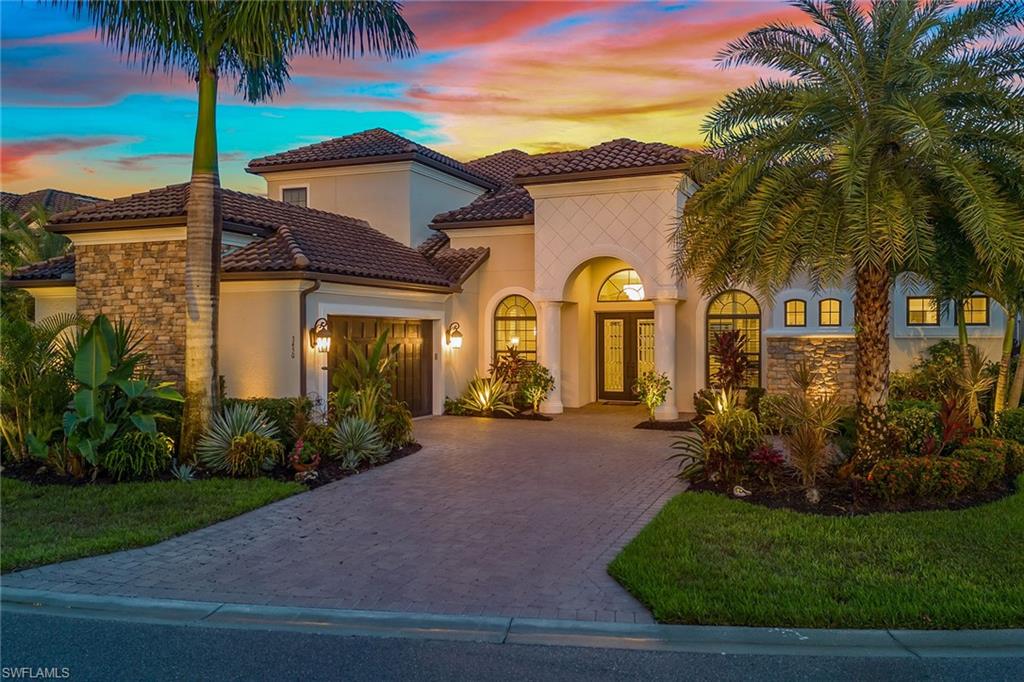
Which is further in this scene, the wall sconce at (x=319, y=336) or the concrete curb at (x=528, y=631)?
the wall sconce at (x=319, y=336)

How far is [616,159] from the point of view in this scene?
1753 centimetres

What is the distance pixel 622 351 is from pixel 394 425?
9101 millimetres

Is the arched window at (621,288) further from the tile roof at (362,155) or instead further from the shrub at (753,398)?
the tile roof at (362,155)

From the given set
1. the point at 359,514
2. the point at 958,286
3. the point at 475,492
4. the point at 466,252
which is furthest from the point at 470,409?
the point at 958,286

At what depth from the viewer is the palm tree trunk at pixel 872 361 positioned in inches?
378

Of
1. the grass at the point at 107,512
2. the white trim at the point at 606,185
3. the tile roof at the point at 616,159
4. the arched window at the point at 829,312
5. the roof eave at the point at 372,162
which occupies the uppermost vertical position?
the roof eave at the point at 372,162

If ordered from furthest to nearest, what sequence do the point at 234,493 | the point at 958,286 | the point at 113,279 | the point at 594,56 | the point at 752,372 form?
the point at 752,372, the point at 113,279, the point at 594,56, the point at 958,286, the point at 234,493

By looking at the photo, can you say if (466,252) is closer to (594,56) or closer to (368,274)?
(368,274)

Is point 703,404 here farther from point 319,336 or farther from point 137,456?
point 137,456

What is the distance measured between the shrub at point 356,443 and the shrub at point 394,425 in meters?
0.70

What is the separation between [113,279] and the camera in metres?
15.4

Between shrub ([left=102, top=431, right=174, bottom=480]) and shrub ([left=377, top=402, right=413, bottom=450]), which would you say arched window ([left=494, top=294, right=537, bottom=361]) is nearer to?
shrub ([left=377, top=402, right=413, bottom=450])

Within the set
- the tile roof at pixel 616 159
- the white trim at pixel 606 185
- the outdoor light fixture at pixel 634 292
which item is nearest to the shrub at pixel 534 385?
the outdoor light fixture at pixel 634 292

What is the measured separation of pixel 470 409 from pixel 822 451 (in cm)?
1046
